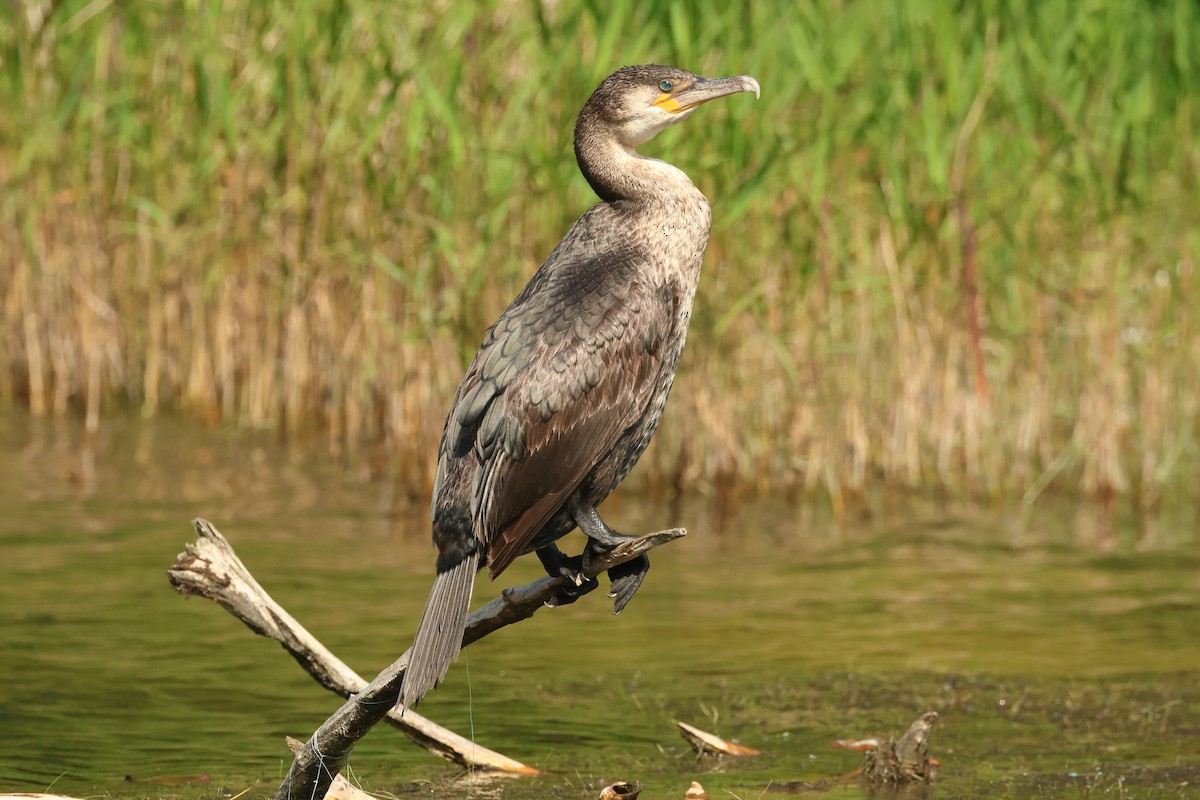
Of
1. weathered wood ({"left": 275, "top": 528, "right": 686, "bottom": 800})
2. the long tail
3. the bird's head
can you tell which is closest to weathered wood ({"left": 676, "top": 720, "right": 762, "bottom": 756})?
weathered wood ({"left": 275, "top": 528, "right": 686, "bottom": 800})

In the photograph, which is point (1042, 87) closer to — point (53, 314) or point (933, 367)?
point (933, 367)

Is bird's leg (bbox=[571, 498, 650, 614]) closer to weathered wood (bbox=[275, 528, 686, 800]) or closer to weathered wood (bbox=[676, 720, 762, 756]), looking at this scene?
weathered wood (bbox=[275, 528, 686, 800])

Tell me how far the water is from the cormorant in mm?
1044

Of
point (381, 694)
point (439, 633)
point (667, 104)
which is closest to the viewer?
point (439, 633)

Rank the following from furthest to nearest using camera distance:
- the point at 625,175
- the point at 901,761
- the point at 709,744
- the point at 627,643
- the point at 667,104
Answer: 1. the point at 627,643
2. the point at 709,744
3. the point at 901,761
4. the point at 667,104
5. the point at 625,175

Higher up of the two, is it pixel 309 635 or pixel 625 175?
pixel 625 175

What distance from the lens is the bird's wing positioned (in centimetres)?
388

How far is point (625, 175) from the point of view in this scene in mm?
4172

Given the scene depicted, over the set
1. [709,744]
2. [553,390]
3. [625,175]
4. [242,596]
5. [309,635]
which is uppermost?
[625,175]

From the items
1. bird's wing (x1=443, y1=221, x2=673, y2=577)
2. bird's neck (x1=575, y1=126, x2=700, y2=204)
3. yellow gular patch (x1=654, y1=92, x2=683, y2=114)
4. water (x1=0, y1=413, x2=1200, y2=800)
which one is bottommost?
water (x1=0, y1=413, x2=1200, y2=800)

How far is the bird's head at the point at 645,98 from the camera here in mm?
4230

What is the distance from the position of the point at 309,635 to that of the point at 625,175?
1274mm

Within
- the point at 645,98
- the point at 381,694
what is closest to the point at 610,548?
the point at 381,694

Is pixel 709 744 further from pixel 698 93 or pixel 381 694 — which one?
pixel 698 93
